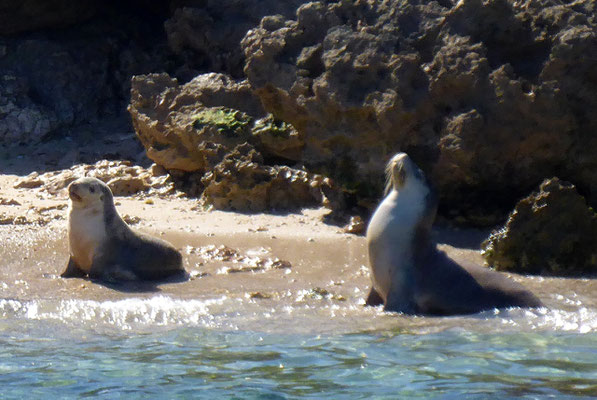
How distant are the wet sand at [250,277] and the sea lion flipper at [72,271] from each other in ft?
0.33

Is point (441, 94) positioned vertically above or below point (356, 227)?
above

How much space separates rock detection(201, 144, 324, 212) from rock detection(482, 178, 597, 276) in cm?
193

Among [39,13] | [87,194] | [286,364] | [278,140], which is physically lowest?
[286,364]

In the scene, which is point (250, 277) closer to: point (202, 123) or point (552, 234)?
point (552, 234)

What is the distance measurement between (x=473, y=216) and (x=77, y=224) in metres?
2.96

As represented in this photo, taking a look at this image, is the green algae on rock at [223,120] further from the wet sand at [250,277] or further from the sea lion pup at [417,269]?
the sea lion pup at [417,269]

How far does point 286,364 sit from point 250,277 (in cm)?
209

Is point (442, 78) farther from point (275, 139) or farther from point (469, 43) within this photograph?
point (275, 139)

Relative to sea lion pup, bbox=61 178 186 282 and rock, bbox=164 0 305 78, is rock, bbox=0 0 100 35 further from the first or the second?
sea lion pup, bbox=61 178 186 282

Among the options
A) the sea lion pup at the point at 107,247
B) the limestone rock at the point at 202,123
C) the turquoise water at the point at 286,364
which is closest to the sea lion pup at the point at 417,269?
the turquoise water at the point at 286,364

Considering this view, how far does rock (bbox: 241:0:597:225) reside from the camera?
7625mm

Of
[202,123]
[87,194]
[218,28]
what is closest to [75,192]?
[87,194]

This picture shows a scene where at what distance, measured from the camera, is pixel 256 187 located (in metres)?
8.61

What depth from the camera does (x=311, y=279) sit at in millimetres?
7125
